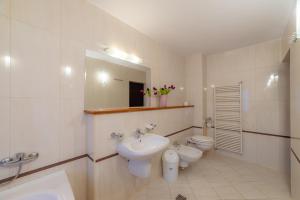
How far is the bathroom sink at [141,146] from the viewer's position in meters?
1.27

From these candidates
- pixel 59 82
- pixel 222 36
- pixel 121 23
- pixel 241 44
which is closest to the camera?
pixel 59 82

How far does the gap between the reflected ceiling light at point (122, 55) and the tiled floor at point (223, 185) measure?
5.76ft

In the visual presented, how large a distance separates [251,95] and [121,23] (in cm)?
255

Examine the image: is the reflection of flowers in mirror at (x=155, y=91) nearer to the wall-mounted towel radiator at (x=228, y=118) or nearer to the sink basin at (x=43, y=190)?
the wall-mounted towel radiator at (x=228, y=118)

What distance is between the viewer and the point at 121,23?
1764 millimetres

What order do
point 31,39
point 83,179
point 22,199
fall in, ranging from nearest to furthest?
point 22,199 < point 31,39 < point 83,179

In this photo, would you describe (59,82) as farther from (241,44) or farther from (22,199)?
(241,44)

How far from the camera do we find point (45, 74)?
115 centimetres

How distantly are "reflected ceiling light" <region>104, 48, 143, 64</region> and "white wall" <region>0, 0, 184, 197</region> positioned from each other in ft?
0.40

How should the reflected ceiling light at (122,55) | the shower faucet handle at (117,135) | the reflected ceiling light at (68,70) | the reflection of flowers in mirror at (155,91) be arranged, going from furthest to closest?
1. the reflection of flowers in mirror at (155,91)
2. the reflected ceiling light at (122,55)
3. the shower faucet handle at (117,135)
4. the reflected ceiling light at (68,70)

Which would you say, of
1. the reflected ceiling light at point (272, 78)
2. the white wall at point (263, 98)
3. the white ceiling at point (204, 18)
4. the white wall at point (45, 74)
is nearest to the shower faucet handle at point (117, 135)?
the white wall at point (45, 74)

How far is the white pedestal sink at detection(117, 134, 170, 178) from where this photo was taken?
1278 millimetres

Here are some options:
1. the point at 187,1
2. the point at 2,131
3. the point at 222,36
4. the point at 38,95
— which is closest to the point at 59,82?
the point at 38,95

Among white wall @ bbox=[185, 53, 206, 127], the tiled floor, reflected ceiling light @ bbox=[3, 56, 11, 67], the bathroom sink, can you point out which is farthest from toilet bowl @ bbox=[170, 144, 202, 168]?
reflected ceiling light @ bbox=[3, 56, 11, 67]
